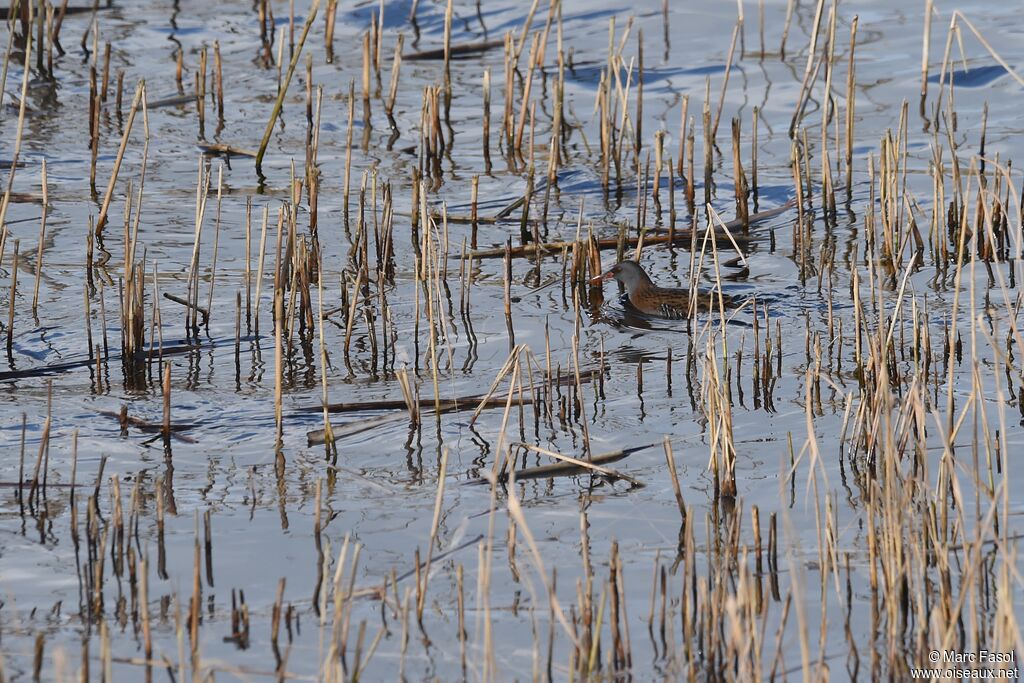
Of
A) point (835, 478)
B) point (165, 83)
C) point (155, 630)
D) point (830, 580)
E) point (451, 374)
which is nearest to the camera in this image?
point (155, 630)

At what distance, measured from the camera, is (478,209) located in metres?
10.6

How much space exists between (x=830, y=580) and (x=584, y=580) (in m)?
0.81

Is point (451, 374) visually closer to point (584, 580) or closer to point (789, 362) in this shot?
point (789, 362)

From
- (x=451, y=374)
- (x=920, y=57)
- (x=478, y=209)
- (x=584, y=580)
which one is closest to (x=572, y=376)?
(x=451, y=374)

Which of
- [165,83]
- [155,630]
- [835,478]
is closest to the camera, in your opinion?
[155,630]

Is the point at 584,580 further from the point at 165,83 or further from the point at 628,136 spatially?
the point at 165,83

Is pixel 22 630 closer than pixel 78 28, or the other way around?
pixel 22 630

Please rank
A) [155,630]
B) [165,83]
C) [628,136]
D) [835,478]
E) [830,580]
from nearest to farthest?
1. [155,630]
2. [830,580]
3. [835,478]
4. [628,136]
5. [165,83]

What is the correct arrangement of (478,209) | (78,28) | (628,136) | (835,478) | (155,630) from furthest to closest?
(78,28)
(628,136)
(478,209)
(835,478)
(155,630)

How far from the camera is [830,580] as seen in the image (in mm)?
4723

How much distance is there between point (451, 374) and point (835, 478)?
6.52ft

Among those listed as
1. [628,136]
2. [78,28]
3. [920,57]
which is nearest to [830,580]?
[628,136]

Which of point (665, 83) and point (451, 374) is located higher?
point (665, 83)

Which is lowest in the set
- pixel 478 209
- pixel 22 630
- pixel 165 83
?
pixel 22 630
